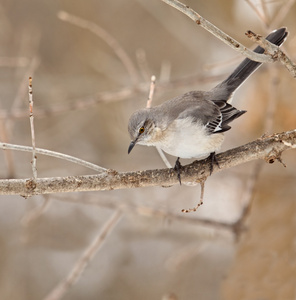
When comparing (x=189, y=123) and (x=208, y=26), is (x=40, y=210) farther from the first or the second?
(x=208, y=26)

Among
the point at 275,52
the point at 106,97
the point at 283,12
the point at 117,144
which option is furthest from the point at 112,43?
the point at 117,144

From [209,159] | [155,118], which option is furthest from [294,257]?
[155,118]

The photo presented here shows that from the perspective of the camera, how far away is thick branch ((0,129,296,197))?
200cm

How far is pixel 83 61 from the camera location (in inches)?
218

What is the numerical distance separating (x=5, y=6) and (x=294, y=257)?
4.25m

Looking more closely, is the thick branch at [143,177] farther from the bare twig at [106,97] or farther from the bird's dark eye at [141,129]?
the bare twig at [106,97]

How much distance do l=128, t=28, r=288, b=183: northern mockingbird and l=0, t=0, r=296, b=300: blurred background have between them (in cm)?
113

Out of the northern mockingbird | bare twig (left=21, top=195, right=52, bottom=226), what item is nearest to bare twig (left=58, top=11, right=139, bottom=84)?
the northern mockingbird

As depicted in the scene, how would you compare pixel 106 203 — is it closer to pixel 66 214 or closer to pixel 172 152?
pixel 172 152

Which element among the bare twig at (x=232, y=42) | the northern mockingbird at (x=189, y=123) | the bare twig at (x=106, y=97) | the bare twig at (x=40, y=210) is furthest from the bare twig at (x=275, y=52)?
the bare twig at (x=106, y=97)

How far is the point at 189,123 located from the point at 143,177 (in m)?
0.56

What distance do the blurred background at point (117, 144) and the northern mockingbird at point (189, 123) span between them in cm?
113

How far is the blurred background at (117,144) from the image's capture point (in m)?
4.34

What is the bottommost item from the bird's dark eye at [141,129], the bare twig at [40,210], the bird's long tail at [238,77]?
the bare twig at [40,210]
